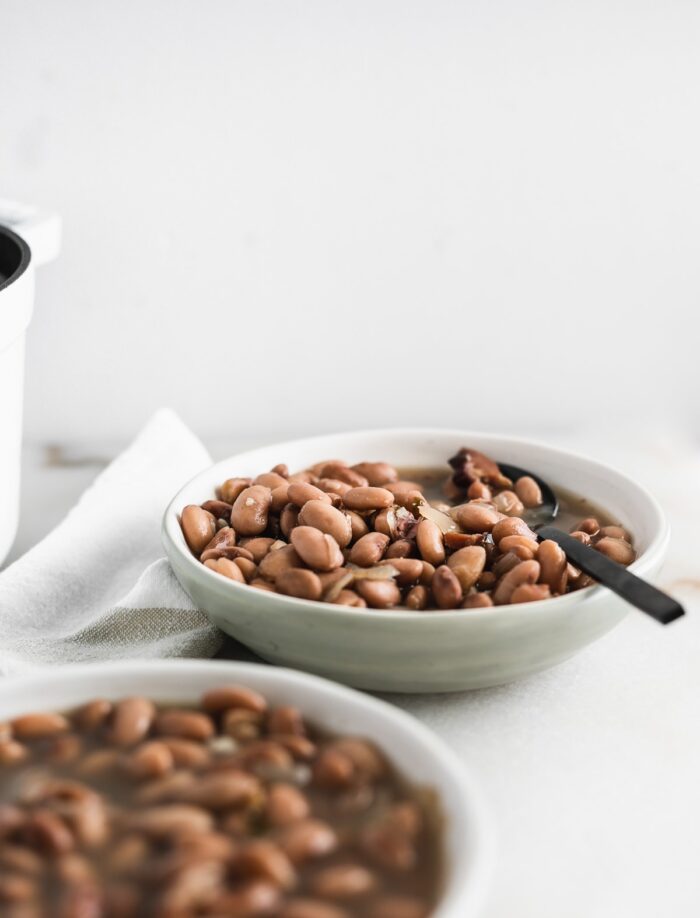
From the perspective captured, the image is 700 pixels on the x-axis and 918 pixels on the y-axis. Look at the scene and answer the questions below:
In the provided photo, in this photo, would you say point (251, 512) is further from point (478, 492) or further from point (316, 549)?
point (478, 492)

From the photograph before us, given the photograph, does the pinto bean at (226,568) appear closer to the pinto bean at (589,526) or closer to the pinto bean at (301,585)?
the pinto bean at (301,585)

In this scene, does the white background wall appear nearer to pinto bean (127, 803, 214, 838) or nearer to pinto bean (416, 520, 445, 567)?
pinto bean (416, 520, 445, 567)

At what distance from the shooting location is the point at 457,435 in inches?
46.4

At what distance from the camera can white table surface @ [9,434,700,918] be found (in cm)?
74

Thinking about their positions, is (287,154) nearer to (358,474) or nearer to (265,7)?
(265,7)

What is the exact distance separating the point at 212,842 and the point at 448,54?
41.6 inches

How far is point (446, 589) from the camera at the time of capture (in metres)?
0.88

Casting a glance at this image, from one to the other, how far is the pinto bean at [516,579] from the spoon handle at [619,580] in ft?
0.13

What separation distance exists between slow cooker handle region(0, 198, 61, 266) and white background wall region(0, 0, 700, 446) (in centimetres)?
26

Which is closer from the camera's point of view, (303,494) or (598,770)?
(598,770)

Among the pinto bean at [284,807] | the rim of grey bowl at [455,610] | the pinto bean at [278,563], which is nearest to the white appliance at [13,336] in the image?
the rim of grey bowl at [455,610]

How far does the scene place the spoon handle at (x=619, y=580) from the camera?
81 cm

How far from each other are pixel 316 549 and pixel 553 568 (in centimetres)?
17

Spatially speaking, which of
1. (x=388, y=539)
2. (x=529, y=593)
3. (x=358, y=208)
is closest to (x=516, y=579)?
(x=529, y=593)
